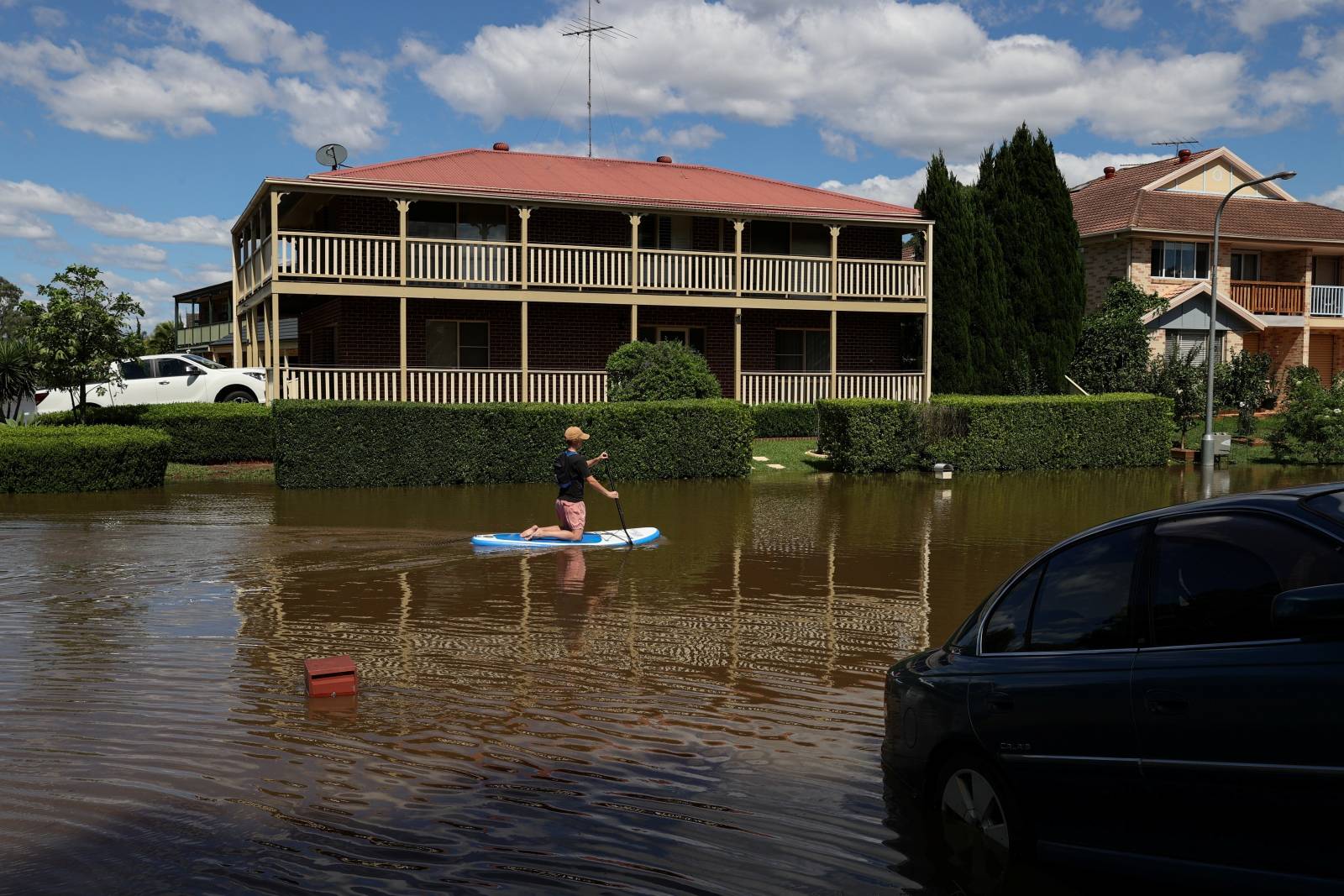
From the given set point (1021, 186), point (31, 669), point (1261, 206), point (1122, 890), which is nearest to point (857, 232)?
point (1021, 186)

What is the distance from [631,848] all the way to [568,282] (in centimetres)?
2467

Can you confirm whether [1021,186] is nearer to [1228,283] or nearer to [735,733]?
[1228,283]

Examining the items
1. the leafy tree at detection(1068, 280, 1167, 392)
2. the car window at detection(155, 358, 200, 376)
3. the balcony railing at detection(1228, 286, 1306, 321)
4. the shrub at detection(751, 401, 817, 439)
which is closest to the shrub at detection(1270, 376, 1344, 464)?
the leafy tree at detection(1068, 280, 1167, 392)

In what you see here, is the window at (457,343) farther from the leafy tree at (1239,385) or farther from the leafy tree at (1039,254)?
the leafy tree at (1239,385)

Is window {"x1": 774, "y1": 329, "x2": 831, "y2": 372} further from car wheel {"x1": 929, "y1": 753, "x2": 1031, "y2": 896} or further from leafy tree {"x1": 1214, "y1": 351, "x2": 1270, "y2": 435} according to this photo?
car wheel {"x1": 929, "y1": 753, "x2": 1031, "y2": 896}

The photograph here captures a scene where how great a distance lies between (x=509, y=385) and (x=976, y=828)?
2465 centimetres

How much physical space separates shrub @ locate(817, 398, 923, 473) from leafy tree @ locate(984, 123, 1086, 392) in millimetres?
9873

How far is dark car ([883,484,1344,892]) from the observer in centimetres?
373

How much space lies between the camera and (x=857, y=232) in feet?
111

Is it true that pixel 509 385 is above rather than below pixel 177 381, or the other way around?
below

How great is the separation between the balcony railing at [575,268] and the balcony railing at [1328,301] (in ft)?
59.6

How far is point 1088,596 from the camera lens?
4.66 m

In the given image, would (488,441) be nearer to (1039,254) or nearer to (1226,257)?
(1039,254)

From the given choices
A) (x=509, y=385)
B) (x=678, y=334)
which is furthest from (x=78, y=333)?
(x=678, y=334)
